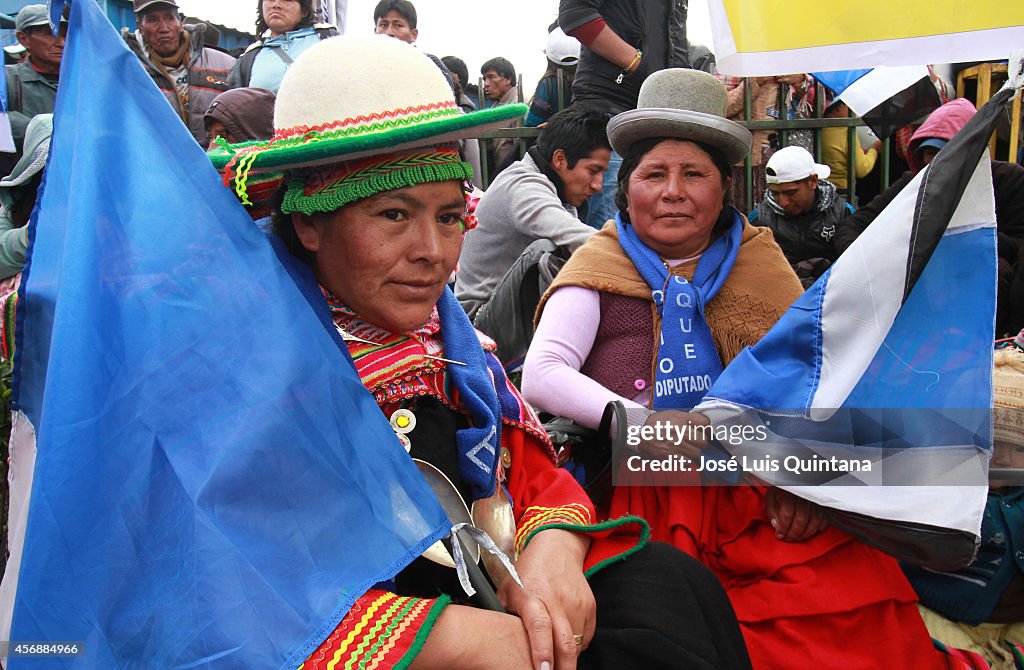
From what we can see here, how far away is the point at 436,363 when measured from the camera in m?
1.98

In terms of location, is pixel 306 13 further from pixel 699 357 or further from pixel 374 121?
pixel 374 121

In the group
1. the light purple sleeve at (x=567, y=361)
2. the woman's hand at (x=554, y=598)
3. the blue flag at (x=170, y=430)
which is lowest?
the woman's hand at (x=554, y=598)

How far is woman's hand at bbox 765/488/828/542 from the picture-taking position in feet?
7.43

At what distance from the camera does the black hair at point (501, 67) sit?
8.12 metres

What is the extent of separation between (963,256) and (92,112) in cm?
203

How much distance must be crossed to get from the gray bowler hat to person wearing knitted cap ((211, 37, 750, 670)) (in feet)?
3.72

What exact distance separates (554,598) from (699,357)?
1264 mm

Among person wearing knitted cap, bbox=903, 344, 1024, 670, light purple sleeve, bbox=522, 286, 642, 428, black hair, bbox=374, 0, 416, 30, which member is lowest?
person wearing knitted cap, bbox=903, 344, 1024, 670

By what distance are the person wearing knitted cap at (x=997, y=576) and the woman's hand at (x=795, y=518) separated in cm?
47

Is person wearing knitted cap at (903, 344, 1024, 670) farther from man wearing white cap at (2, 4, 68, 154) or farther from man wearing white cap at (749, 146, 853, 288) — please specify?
man wearing white cap at (2, 4, 68, 154)

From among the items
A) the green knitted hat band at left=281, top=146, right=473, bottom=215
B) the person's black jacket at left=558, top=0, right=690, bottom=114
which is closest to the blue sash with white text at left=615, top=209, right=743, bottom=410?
the green knitted hat band at left=281, top=146, right=473, bottom=215

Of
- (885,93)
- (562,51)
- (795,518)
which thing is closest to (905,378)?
(795,518)

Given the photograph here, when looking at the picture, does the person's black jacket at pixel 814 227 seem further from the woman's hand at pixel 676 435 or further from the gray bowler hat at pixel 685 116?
the woman's hand at pixel 676 435

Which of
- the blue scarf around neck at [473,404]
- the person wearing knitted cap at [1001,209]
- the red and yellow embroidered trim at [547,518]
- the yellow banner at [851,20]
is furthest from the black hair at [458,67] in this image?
the red and yellow embroidered trim at [547,518]
